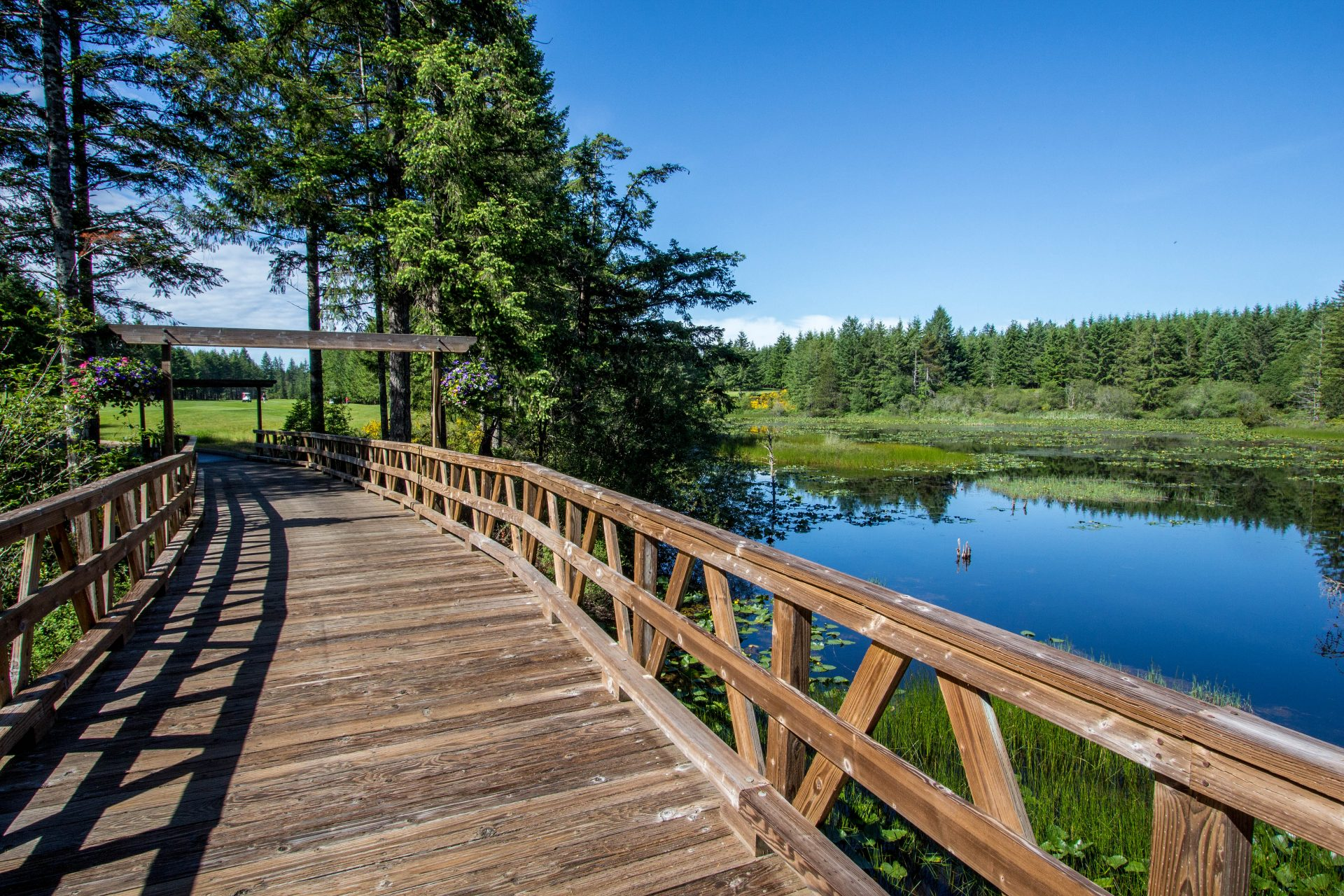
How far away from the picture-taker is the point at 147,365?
12.0 meters

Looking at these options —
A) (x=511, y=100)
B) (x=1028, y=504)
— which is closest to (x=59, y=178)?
(x=511, y=100)

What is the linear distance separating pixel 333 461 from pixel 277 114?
8.28 m

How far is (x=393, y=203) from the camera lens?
48.2ft

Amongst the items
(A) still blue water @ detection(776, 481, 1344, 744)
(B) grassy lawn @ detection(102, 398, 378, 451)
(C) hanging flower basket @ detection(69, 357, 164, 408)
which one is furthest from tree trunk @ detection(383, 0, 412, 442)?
(B) grassy lawn @ detection(102, 398, 378, 451)

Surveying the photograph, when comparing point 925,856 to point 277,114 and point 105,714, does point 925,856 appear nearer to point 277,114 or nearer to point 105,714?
point 105,714

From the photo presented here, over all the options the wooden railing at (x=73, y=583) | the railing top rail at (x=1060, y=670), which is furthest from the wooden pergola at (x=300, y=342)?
the railing top rail at (x=1060, y=670)

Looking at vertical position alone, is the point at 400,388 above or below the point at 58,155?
below

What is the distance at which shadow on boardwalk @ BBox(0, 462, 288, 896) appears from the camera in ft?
7.81

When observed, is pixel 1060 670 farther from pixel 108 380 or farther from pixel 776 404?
pixel 776 404

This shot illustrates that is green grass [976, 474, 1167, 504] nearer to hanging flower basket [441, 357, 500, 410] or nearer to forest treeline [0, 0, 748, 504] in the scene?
forest treeline [0, 0, 748, 504]

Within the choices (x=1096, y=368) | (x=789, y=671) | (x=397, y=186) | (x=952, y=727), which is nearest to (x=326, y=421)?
(x=397, y=186)

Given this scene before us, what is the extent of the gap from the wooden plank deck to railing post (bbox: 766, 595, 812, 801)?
0.98 feet

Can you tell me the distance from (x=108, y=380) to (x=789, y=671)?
12193 millimetres

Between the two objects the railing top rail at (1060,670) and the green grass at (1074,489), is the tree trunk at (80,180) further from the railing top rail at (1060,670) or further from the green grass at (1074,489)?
the green grass at (1074,489)
